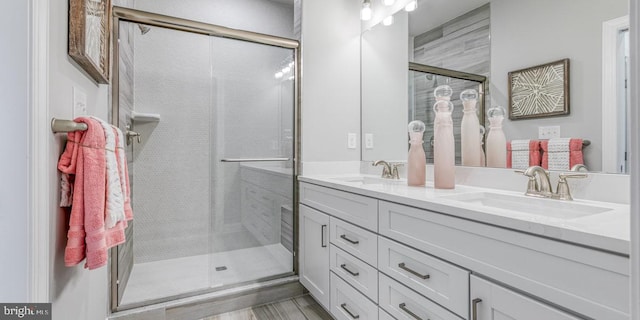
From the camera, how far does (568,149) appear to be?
3.81 feet

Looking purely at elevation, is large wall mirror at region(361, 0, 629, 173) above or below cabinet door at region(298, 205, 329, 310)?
above

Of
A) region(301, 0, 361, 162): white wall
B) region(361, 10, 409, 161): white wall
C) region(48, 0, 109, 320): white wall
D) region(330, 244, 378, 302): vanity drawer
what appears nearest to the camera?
region(48, 0, 109, 320): white wall

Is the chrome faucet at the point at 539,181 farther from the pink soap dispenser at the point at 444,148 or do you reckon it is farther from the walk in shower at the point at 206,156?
the walk in shower at the point at 206,156

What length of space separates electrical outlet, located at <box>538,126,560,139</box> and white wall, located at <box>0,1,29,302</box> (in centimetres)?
167

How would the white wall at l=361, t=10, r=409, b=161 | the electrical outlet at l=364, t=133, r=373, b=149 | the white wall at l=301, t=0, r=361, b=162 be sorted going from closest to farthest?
the white wall at l=361, t=10, r=409, b=161 → the white wall at l=301, t=0, r=361, b=162 → the electrical outlet at l=364, t=133, r=373, b=149

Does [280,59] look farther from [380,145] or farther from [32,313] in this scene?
[32,313]

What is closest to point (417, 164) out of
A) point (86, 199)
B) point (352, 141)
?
point (352, 141)

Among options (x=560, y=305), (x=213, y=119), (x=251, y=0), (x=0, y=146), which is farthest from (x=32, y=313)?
(x=251, y=0)

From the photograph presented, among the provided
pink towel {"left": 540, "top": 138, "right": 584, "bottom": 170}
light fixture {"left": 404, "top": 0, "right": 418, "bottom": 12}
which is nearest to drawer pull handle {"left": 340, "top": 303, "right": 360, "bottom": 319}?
pink towel {"left": 540, "top": 138, "right": 584, "bottom": 170}

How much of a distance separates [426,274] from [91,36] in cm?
145

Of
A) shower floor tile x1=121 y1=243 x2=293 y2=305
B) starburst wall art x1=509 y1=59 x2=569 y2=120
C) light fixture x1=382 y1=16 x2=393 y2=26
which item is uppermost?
light fixture x1=382 y1=16 x2=393 y2=26

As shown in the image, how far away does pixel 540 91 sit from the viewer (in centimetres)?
123

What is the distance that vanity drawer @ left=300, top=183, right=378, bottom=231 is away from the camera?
1342 millimetres

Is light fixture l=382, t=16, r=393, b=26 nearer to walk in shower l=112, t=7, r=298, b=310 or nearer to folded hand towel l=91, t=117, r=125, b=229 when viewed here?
walk in shower l=112, t=7, r=298, b=310
